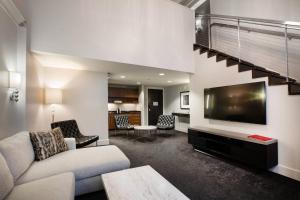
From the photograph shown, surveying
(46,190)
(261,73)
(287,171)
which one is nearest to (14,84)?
(46,190)

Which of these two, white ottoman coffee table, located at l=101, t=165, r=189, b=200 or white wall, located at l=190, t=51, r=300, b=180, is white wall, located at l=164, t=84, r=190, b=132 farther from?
white ottoman coffee table, located at l=101, t=165, r=189, b=200

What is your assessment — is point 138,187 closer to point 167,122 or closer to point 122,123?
point 122,123

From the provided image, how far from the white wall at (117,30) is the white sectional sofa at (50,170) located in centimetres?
185

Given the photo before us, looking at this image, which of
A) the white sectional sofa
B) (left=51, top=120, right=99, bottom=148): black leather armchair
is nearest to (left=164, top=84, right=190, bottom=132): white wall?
(left=51, top=120, right=99, bottom=148): black leather armchair

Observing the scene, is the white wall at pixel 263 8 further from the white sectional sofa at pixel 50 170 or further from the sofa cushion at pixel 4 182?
the sofa cushion at pixel 4 182

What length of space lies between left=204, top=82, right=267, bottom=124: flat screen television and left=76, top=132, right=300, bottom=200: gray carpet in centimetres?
95

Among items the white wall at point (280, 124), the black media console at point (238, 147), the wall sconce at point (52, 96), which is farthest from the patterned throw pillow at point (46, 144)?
the white wall at point (280, 124)

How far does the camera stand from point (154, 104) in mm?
A: 7914

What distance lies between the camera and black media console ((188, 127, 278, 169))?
249 centimetres

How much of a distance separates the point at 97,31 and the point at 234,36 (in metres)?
3.55

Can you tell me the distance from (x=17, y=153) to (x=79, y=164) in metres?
0.68

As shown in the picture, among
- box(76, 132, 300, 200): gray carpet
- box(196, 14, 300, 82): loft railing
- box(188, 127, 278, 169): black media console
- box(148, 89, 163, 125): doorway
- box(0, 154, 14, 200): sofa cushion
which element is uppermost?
box(196, 14, 300, 82): loft railing

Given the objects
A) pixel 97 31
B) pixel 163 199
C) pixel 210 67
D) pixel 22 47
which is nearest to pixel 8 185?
pixel 163 199

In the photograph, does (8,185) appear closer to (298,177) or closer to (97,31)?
(97,31)
